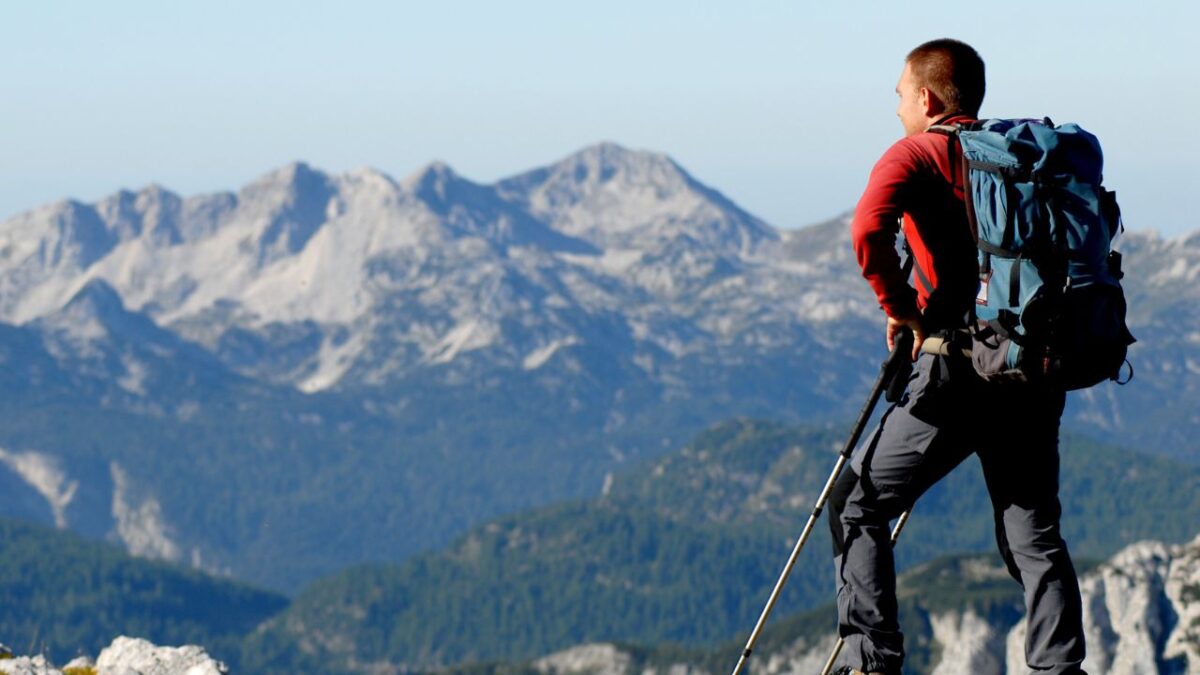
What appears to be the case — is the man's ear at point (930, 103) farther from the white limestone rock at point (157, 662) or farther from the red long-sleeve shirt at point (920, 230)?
the white limestone rock at point (157, 662)

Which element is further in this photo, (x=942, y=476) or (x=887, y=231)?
(x=942, y=476)

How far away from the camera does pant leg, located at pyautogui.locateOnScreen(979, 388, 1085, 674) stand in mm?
15070

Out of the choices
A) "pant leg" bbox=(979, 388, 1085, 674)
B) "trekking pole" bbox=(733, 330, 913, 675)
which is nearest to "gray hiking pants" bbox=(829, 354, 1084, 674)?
"pant leg" bbox=(979, 388, 1085, 674)

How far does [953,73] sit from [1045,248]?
202cm

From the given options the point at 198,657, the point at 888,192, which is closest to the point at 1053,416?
the point at 888,192

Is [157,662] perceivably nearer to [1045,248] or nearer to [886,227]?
[886,227]

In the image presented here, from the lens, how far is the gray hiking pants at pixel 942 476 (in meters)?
15.0

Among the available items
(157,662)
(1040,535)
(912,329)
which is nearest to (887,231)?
(912,329)

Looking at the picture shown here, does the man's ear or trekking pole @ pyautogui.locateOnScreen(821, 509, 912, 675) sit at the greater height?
the man's ear

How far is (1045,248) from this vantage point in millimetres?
13891

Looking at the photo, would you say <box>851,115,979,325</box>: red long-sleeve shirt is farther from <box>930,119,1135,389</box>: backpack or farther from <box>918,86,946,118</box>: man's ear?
<box>930,119,1135,389</box>: backpack

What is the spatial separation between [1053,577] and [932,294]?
2.70m

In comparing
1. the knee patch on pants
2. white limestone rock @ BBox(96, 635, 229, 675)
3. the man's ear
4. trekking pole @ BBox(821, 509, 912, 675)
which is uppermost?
the man's ear

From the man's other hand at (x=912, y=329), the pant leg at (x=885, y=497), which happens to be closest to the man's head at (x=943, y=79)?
the man's other hand at (x=912, y=329)
